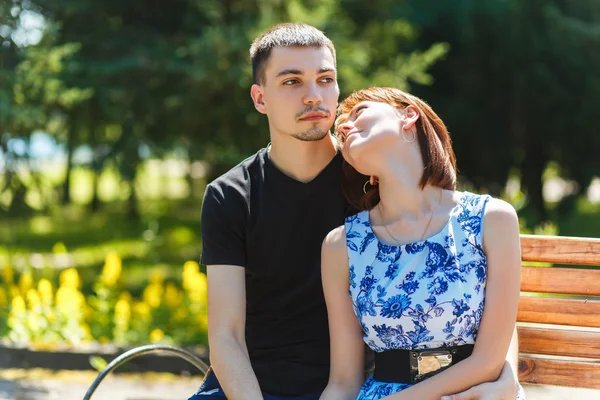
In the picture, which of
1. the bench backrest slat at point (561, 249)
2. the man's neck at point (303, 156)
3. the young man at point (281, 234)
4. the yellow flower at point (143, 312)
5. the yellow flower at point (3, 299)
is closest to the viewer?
the bench backrest slat at point (561, 249)

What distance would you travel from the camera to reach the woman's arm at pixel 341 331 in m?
2.73

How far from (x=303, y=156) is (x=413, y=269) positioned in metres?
0.67

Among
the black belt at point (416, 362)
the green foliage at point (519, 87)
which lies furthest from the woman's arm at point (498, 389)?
Result: the green foliage at point (519, 87)

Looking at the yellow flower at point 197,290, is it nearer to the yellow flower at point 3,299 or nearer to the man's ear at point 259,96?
the yellow flower at point 3,299

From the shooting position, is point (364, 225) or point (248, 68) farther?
point (248, 68)

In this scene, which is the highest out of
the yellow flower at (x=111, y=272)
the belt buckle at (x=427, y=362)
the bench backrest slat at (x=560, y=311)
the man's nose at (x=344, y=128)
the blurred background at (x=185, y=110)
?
the blurred background at (x=185, y=110)

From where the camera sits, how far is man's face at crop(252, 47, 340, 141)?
9.54 feet

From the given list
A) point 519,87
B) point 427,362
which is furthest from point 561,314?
point 519,87

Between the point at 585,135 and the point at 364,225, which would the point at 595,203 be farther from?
the point at 364,225

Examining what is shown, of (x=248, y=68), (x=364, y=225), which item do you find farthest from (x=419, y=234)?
(x=248, y=68)

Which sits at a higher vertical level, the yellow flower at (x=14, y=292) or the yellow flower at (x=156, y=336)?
the yellow flower at (x=14, y=292)

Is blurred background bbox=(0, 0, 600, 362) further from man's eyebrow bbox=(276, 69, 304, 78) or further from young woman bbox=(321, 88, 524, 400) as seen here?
young woman bbox=(321, 88, 524, 400)

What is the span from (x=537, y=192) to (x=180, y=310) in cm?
978

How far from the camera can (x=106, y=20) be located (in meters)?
10.1
